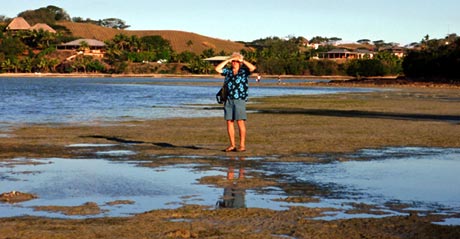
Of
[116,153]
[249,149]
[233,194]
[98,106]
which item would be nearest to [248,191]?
[233,194]

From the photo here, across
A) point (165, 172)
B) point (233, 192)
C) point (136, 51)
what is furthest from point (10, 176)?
point (136, 51)

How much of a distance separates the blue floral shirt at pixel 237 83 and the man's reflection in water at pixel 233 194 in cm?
277

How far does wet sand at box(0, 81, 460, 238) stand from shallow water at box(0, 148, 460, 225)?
38 cm

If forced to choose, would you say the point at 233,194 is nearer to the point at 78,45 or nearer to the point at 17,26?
the point at 78,45

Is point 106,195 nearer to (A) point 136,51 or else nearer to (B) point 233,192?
(B) point 233,192

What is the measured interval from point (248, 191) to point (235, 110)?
15.5 feet

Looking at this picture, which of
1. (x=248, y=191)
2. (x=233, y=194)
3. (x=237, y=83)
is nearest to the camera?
(x=233, y=194)

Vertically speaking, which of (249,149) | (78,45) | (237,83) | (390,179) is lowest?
(78,45)

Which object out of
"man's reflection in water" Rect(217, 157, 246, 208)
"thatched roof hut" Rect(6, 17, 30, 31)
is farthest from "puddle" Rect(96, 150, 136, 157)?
"thatched roof hut" Rect(6, 17, 30, 31)

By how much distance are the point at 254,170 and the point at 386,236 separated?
498 centimetres

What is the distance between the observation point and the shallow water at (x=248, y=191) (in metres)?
9.30

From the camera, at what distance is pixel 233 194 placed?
33.1ft

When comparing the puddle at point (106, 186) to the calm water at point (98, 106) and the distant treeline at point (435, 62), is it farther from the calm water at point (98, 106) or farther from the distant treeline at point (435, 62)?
the distant treeline at point (435, 62)

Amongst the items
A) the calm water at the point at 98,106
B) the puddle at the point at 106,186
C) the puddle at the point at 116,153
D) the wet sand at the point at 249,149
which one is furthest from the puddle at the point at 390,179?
the calm water at the point at 98,106
